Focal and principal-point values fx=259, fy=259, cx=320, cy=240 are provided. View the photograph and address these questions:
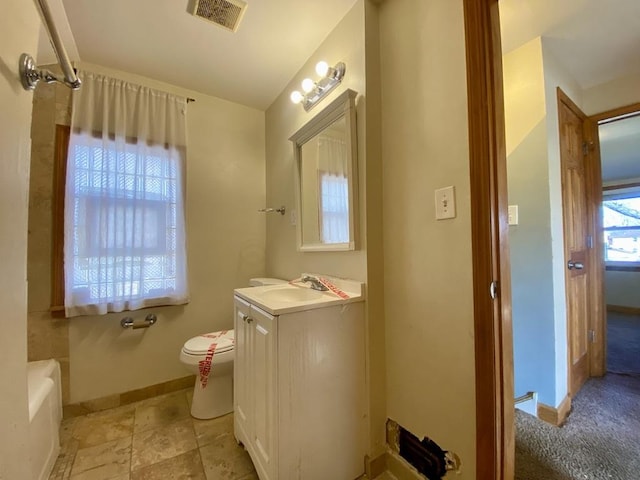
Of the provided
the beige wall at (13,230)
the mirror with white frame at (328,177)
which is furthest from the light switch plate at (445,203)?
the beige wall at (13,230)

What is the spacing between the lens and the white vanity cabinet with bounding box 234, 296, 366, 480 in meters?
1.05

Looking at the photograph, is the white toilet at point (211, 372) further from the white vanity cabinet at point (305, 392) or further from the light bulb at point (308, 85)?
the light bulb at point (308, 85)

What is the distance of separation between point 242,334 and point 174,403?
3.37ft

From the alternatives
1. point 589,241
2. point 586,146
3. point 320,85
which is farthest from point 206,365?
point 586,146

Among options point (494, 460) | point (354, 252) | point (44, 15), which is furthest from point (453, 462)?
point (44, 15)

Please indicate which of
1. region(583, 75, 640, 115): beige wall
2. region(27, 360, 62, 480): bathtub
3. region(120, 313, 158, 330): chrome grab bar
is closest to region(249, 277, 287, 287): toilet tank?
region(120, 313, 158, 330): chrome grab bar

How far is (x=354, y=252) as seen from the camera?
1.35 meters

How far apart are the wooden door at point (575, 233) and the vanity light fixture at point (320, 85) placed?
1.46m

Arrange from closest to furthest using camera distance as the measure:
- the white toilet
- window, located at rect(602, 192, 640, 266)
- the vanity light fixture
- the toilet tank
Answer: the vanity light fixture < the white toilet < the toilet tank < window, located at rect(602, 192, 640, 266)

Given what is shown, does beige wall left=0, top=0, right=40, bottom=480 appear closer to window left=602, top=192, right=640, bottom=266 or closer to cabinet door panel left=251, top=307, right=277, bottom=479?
cabinet door panel left=251, top=307, right=277, bottom=479

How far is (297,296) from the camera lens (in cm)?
146

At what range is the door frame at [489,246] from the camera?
2.97 feet

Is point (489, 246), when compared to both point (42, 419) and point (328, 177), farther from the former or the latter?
point (42, 419)

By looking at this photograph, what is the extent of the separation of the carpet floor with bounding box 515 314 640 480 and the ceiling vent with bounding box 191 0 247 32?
2.68m
